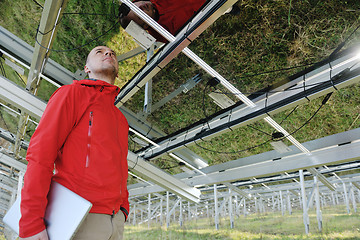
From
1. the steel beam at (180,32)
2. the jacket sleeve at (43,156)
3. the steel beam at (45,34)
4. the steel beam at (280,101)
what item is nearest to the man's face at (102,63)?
the jacket sleeve at (43,156)

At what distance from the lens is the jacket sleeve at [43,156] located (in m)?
0.91

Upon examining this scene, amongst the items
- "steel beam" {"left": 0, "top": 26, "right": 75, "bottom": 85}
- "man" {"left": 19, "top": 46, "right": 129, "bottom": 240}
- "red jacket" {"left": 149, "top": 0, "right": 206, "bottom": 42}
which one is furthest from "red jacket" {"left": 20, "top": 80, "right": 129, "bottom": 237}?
"steel beam" {"left": 0, "top": 26, "right": 75, "bottom": 85}

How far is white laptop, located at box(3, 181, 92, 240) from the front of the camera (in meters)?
0.92

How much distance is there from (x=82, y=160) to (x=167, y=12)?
2.22 metres

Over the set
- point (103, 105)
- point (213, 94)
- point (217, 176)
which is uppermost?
point (213, 94)

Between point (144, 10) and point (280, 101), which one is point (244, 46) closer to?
point (280, 101)

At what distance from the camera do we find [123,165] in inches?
46.8

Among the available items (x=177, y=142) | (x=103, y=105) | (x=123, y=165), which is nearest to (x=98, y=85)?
(x=103, y=105)

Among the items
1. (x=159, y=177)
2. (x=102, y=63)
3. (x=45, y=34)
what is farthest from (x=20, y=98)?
(x=102, y=63)

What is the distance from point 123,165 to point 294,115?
399 centimetres

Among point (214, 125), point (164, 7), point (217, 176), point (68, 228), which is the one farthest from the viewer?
point (217, 176)

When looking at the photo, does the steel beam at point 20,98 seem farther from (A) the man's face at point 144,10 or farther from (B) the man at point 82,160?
(B) the man at point 82,160

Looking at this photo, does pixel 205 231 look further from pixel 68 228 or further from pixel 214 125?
pixel 68 228

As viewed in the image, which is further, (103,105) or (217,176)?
(217,176)
